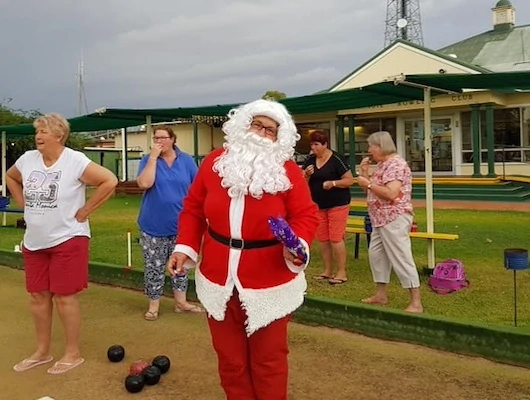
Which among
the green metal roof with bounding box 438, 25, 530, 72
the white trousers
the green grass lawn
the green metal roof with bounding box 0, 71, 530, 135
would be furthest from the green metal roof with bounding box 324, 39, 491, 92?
the white trousers

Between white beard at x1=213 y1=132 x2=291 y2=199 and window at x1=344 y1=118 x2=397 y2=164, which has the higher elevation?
window at x1=344 y1=118 x2=397 y2=164

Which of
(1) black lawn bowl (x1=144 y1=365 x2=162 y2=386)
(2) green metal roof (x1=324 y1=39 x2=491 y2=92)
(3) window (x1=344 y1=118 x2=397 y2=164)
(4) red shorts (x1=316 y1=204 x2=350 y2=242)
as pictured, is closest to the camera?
(1) black lawn bowl (x1=144 y1=365 x2=162 y2=386)

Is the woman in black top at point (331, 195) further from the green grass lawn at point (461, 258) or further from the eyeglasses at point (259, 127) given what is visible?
the eyeglasses at point (259, 127)

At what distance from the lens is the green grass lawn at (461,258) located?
204 inches

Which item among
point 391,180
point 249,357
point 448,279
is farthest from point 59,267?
point 448,279

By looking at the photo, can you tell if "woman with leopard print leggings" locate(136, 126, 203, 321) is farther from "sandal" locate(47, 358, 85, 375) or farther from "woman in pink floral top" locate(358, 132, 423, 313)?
"woman in pink floral top" locate(358, 132, 423, 313)

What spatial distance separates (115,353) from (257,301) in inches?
69.4

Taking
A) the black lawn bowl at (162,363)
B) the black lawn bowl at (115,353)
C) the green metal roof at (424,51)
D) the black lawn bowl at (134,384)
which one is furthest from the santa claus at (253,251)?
the green metal roof at (424,51)

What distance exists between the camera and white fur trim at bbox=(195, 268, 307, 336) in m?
2.81

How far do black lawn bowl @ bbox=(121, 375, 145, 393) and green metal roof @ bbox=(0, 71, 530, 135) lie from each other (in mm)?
3646

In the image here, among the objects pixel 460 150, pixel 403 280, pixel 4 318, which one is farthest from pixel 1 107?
pixel 403 280

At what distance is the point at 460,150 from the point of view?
19.7m

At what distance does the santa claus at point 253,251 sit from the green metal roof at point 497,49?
18.9 meters

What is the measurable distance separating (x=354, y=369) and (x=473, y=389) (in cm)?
77
